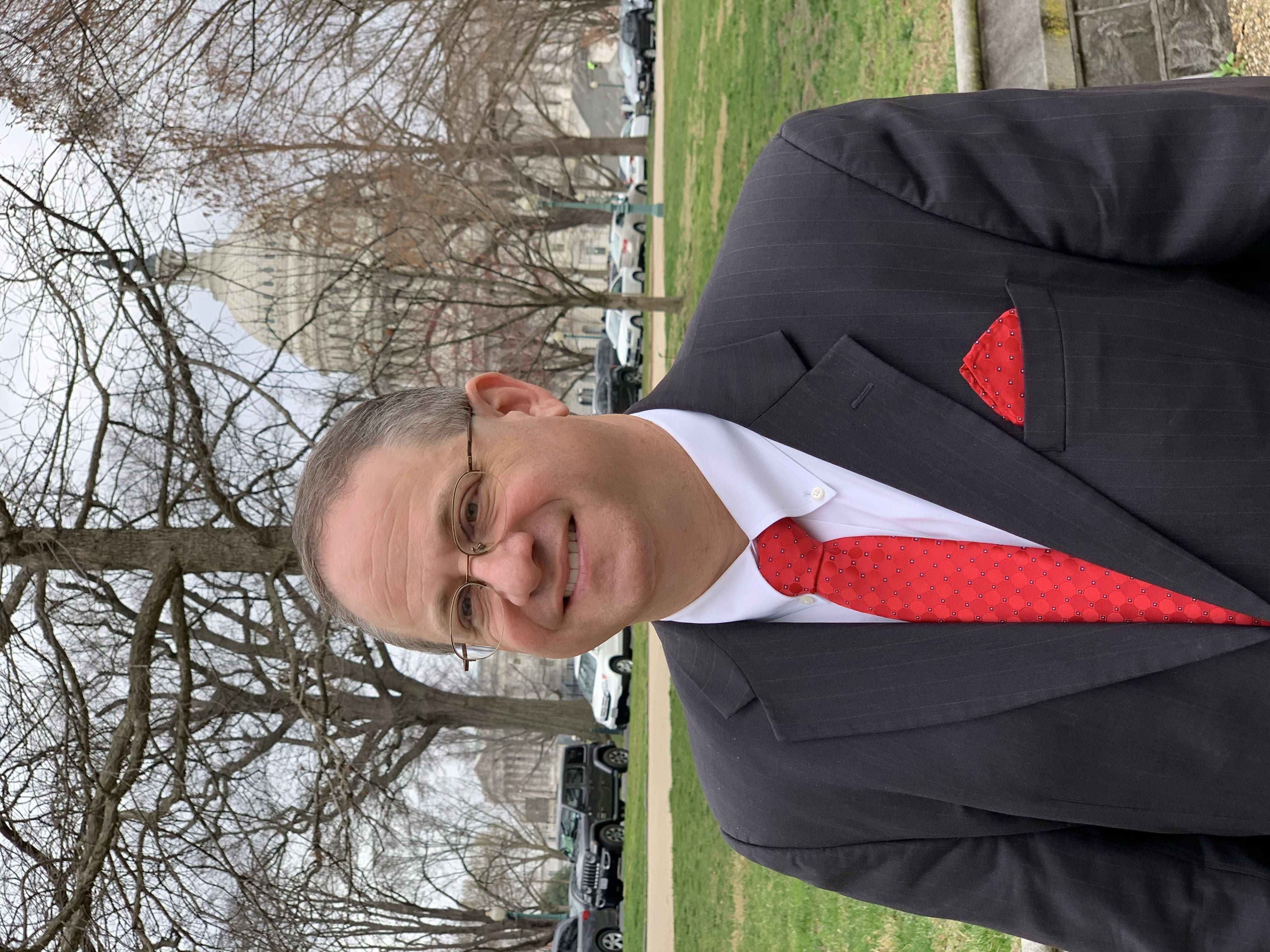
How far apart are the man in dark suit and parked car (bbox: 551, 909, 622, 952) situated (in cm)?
1003

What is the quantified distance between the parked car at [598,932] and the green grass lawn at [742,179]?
65 centimetres

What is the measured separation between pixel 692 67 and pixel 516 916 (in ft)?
43.8

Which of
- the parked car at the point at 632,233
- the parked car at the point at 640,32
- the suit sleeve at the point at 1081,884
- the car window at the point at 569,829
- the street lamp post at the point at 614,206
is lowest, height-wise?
the suit sleeve at the point at 1081,884

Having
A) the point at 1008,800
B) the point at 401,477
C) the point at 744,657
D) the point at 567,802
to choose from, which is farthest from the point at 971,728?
the point at 567,802

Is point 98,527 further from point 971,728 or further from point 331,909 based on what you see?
point 971,728

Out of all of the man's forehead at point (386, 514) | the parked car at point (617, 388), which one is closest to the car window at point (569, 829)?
the parked car at point (617, 388)

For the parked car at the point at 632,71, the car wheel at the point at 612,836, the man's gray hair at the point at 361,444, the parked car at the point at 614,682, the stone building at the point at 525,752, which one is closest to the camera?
the man's gray hair at the point at 361,444

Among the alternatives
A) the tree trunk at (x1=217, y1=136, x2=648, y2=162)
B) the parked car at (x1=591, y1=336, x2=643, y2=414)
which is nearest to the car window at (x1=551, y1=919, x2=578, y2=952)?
the parked car at (x1=591, y1=336, x2=643, y2=414)

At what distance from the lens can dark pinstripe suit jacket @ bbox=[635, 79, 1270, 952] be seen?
2.20 metres

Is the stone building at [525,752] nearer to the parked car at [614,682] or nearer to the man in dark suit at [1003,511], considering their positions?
the parked car at [614,682]

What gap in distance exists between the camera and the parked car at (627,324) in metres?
13.7

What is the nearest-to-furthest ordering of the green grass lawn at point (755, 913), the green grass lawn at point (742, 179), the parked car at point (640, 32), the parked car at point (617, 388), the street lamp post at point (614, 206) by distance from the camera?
the green grass lawn at point (755, 913) → the green grass lawn at point (742, 179) → the street lamp post at point (614, 206) → the parked car at point (617, 388) → the parked car at point (640, 32)

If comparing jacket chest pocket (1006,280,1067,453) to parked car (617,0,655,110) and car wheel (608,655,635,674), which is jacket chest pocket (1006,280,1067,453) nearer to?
car wheel (608,655,635,674)

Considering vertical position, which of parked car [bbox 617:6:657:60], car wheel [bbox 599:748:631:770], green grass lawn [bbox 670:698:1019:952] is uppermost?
parked car [bbox 617:6:657:60]
